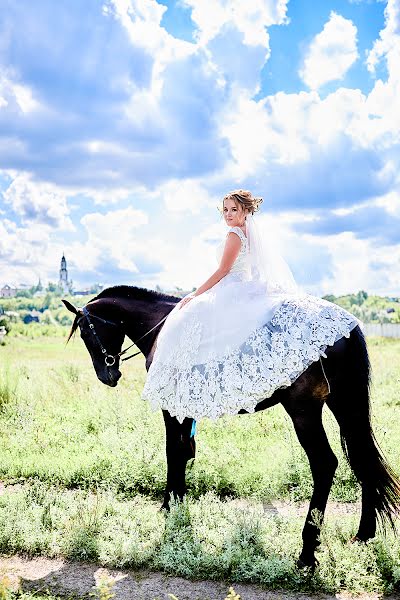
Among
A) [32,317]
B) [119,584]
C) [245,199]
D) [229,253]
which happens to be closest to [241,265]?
[229,253]

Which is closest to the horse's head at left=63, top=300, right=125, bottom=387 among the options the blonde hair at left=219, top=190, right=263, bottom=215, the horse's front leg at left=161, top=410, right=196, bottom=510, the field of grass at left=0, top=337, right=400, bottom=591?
the horse's front leg at left=161, top=410, right=196, bottom=510

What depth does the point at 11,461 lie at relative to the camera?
7.50 meters

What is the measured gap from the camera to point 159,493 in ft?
21.2

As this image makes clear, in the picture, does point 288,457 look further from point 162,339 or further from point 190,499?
point 162,339

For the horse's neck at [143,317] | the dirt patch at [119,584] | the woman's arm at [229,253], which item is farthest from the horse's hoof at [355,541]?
the horse's neck at [143,317]

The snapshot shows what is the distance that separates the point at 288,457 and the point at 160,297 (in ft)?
8.68

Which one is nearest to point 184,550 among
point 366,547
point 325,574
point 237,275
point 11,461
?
point 325,574

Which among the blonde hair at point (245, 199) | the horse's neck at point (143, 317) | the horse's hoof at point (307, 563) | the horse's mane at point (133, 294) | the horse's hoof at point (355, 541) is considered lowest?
the horse's hoof at point (307, 563)

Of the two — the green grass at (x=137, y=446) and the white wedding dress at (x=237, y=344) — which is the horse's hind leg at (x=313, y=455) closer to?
the white wedding dress at (x=237, y=344)

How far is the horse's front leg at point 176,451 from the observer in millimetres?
5449

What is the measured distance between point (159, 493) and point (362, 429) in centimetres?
273

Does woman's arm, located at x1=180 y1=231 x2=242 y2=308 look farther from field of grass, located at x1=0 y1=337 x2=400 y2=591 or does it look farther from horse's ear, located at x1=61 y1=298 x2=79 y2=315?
field of grass, located at x1=0 y1=337 x2=400 y2=591

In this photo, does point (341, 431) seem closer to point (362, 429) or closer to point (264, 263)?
point (362, 429)

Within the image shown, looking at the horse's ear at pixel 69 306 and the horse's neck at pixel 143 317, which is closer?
the horse's ear at pixel 69 306
